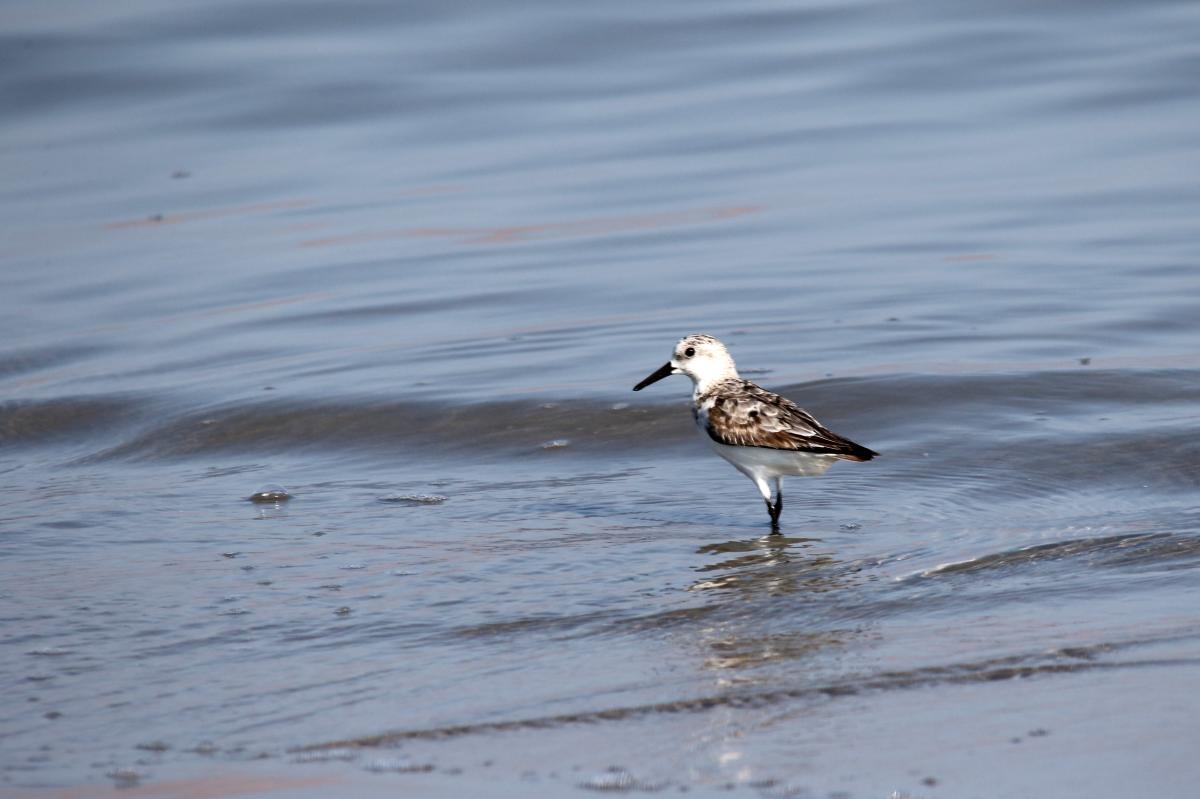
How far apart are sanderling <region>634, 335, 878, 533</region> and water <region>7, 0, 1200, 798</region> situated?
0.34m

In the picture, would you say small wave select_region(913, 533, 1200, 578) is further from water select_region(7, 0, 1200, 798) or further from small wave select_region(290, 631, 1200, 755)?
small wave select_region(290, 631, 1200, 755)

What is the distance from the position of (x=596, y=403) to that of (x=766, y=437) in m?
2.27

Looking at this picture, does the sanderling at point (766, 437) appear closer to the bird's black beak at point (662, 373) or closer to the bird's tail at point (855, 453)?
the bird's tail at point (855, 453)

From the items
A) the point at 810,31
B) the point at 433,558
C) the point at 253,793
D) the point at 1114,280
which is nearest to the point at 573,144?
the point at 810,31

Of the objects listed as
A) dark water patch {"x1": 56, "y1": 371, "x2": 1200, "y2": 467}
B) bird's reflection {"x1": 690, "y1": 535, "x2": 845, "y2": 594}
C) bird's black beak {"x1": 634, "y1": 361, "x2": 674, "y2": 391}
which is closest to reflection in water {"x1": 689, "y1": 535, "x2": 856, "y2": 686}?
bird's reflection {"x1": 690, "y1": 535, "x2": 845, "y2": 594}

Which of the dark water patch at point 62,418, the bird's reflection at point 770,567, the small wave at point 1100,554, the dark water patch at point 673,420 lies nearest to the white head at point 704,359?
the dark water patch at point 673,420

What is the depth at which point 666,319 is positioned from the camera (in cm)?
1127

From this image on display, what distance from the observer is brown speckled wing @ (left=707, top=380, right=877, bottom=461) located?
7.30 metres

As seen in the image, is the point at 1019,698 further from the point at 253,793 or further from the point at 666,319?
the point at 666,319

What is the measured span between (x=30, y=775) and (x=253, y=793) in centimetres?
72

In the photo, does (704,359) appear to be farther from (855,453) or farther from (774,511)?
(855,453)

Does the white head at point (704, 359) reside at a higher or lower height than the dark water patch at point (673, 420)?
higher

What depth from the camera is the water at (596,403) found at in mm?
4930

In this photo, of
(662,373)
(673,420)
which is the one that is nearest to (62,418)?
(673,420)
